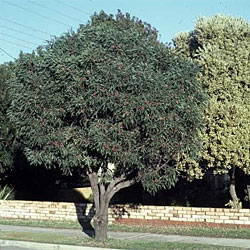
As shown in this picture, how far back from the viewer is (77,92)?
40.2 feet

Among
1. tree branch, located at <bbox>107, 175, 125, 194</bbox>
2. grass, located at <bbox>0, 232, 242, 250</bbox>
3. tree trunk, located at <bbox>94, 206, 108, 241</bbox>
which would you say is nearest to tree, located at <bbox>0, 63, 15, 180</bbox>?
grass, located at <bbox>0, 232, 242, 250</bbox>

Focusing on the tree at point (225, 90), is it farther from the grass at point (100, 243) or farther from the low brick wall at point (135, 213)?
the grass at point (100, 243)

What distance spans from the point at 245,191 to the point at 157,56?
6.54 metres

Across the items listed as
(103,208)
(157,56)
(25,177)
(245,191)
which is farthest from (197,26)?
(25,177)

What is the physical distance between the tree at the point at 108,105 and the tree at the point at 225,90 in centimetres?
204

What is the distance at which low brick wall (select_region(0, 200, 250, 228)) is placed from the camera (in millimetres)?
15002

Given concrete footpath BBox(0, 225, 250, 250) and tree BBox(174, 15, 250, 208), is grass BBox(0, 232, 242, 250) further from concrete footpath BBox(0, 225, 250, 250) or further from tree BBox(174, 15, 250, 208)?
tree BBox(174, 15, 250, 208)

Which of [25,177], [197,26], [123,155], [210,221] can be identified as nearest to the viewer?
[123,155]

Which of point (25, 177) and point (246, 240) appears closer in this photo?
point (246, 240)

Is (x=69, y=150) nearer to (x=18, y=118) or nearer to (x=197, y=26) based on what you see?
(x=18, y=118)

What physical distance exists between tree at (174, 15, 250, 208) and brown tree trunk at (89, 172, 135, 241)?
2.74m

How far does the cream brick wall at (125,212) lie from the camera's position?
15.0 m

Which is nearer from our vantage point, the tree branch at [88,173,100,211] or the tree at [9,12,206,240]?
the tree at [9,12,206,240]

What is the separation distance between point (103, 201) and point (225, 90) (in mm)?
4875
